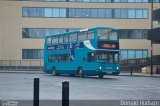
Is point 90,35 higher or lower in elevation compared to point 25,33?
lower

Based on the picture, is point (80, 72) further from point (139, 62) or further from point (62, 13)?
point (62, 13)

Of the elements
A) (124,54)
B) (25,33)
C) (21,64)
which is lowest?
(21,64)

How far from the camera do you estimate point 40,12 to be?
7206cm

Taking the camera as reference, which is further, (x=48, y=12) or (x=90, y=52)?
(x=48, y=12)

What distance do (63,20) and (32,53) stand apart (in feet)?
23.9

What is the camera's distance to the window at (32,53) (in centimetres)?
7219

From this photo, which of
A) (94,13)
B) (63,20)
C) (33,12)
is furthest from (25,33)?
(94,13)

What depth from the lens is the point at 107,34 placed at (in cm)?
3594

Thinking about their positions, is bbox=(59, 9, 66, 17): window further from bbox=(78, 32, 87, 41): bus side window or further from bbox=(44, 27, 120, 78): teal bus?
bbox=(78, 32, 87, 41): bus side window

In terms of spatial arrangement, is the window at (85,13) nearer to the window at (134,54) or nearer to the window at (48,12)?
the window at (48,12)

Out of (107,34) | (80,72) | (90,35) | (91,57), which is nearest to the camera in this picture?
(107,34)

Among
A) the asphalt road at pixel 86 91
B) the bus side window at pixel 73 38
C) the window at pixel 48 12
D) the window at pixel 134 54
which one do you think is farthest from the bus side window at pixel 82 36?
the window at pixel 134 54

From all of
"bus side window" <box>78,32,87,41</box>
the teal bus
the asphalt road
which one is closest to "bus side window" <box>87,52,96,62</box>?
the teal bus

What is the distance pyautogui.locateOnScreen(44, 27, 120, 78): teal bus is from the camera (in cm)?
3575
